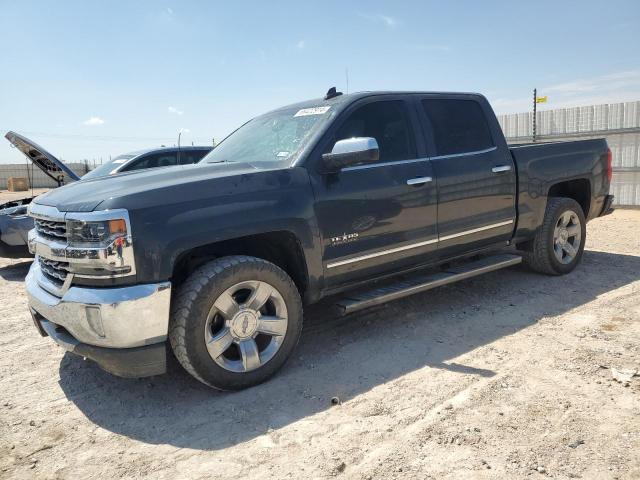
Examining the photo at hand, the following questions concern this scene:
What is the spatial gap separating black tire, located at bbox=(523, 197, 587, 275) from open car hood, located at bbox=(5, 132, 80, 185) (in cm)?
528

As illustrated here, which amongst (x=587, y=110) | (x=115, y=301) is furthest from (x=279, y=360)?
(x=587, y=110)

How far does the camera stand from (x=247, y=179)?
325 cm

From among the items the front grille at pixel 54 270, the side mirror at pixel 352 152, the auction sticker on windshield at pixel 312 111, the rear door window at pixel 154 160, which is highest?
the auction sticker on windshield at pixel 312 111

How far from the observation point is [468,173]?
14.3ft

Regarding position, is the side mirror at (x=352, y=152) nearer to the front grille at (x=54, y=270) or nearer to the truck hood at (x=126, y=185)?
the truck hood at (x=126, y=185)

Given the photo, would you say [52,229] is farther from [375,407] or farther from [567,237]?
[567,237]

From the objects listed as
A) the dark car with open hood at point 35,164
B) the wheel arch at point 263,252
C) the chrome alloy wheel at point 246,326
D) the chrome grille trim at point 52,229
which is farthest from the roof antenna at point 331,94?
the dark car with open hood at point 35,164

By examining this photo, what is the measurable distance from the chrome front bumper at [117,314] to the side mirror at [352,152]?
54.4 inches

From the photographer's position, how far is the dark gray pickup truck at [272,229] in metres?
2.85

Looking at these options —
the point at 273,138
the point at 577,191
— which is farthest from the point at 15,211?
the point at 577,191

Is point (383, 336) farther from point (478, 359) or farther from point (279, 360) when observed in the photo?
point (279, 360)

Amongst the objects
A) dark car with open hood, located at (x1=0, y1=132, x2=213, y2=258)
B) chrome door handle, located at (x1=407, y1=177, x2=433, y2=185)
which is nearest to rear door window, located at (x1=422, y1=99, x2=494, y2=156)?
chrome door handle, located at (x1=407, y1=177, x2=433, y2=185)

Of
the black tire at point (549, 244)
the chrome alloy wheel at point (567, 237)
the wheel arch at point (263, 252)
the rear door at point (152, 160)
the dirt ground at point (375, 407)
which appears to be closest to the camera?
the dirt ground at point (375, 407)

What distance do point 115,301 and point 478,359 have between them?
2396mm
